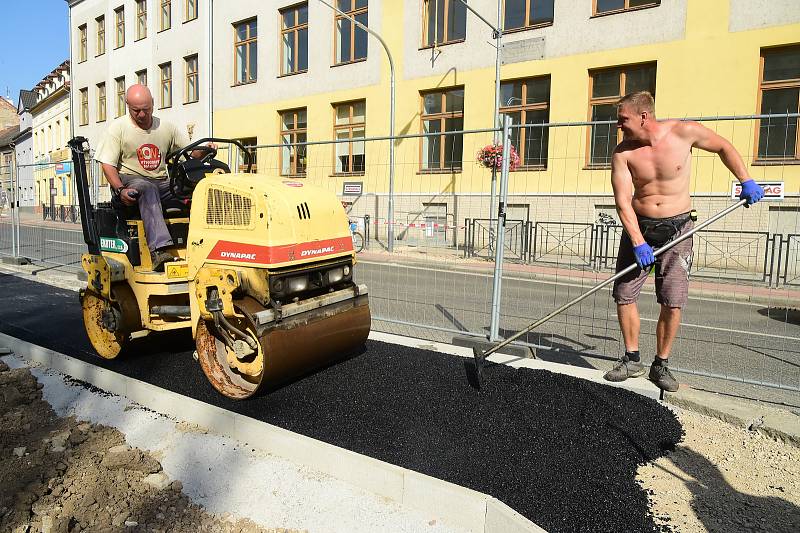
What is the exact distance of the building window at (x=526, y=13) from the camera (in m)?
14.9

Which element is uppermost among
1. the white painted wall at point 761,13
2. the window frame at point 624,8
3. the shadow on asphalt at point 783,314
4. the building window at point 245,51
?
the building window at point 245,51

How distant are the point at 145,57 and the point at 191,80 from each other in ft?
15.7

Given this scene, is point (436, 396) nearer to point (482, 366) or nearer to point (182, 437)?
point (482, 366)

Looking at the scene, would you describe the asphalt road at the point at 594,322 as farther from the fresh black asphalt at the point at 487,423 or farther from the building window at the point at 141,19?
the building window at the point at 141,19

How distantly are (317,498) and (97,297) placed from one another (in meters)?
2.98

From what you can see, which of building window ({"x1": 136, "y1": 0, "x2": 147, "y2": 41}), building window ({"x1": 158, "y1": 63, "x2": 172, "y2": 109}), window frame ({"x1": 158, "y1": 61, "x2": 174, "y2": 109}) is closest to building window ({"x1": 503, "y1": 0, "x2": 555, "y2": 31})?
window frame ({"x1": 158, "y1": 61, "x2": 174, "y2": 109})

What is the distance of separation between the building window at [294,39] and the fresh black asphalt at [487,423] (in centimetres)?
1844

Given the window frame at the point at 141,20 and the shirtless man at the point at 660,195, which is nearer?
the shirtless man at the point at 660,195

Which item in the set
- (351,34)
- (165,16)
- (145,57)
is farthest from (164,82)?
(351,34)

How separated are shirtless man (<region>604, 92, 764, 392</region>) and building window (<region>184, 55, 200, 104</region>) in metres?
25.4

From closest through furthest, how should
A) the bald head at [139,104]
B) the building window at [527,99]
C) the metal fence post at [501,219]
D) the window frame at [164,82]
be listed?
the bald head at [139,104] < the metal fence post at [501,219] < the building window at [527,99] < the window frame at [164,82]

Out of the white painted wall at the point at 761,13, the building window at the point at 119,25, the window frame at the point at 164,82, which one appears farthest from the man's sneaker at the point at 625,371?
the building window at the point at 119,25

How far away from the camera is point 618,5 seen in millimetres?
13852

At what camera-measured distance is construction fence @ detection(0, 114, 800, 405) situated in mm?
5809
